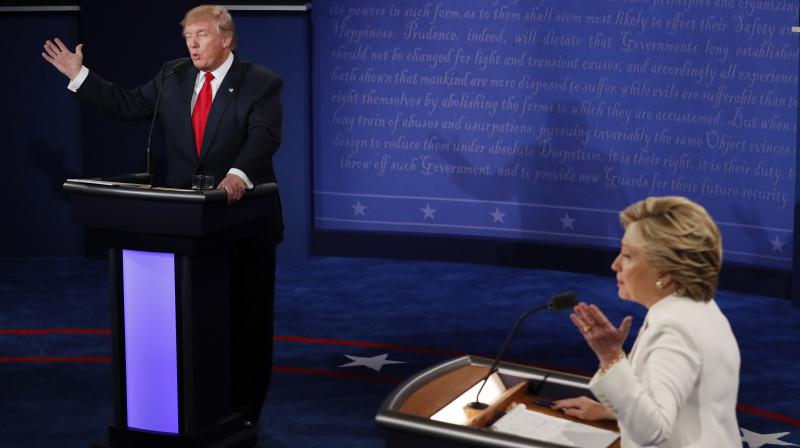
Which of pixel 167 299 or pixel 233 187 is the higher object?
pixel 233 187

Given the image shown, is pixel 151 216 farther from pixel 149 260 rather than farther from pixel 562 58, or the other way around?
pixel 562 58

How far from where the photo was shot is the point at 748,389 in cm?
589

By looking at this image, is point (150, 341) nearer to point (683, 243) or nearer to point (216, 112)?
point (216, 112)

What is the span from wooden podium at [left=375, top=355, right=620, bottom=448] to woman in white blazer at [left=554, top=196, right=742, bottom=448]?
0.26m

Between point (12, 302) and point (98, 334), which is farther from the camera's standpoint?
point (12, 302)

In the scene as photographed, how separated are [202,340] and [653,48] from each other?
178 inches

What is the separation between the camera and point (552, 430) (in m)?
2.91

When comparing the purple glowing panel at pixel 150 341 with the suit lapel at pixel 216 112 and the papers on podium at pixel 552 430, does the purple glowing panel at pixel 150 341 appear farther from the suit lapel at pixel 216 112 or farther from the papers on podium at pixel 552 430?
the papers on podium at pixel 552 430

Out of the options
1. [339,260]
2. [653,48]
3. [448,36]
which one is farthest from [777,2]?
[339,260]

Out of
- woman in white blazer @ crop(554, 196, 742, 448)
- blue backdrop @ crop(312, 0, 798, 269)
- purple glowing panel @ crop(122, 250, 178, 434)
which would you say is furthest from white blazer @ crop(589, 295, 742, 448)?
blue backdrop @ crop(312, 0, 798, 269)

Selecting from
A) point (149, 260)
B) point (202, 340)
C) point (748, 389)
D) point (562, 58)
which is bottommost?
point (748, 389)

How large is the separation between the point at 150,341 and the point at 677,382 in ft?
8.28

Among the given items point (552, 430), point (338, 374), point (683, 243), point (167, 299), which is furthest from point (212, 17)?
point (683, 243)

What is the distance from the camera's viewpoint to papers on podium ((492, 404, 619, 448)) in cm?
286
